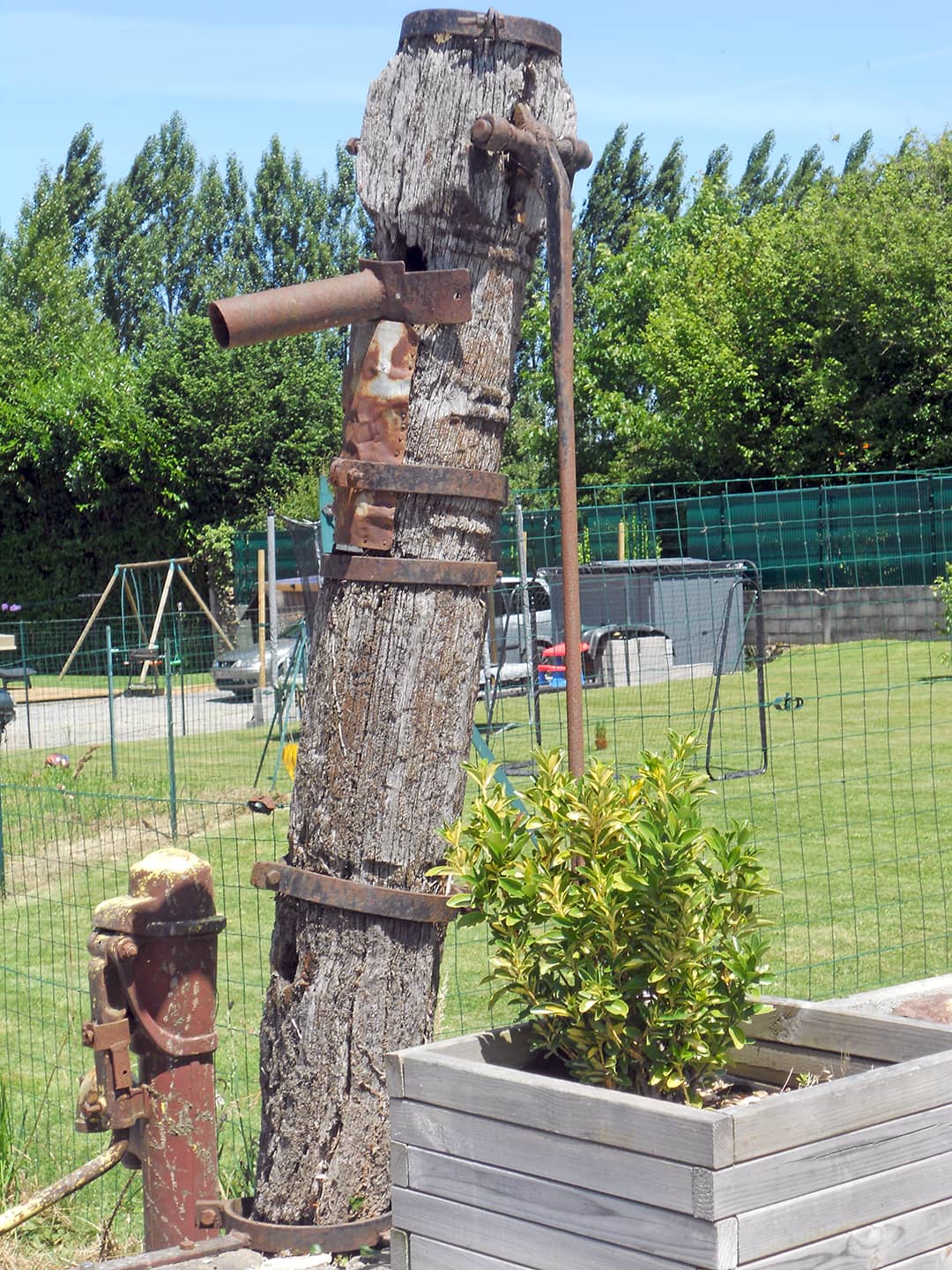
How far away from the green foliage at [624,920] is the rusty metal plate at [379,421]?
57 cm

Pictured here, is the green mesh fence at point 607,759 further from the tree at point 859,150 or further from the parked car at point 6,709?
the tree at point 859,150

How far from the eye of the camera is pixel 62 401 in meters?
28.9

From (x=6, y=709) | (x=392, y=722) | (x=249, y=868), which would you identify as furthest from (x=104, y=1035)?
(x=6, y=709)

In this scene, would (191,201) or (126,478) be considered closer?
(126,478)

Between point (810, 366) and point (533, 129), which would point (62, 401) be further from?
point (533, 129)

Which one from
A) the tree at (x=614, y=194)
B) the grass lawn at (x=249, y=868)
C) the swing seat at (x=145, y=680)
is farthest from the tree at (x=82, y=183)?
the grass lawn at (x=249, y=868)

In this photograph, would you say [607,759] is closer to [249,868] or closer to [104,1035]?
[249,868]

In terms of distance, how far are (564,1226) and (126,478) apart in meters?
27.8

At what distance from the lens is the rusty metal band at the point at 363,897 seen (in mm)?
2547

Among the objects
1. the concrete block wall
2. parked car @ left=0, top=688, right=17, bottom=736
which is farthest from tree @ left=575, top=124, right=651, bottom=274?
parked car @ left=0, top=688, right=17, bottom=736

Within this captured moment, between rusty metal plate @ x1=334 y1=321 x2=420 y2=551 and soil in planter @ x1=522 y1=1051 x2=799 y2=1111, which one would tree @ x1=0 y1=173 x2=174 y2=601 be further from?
soil in planter @ x1=522 y1=1051 x2=799 y2=1111

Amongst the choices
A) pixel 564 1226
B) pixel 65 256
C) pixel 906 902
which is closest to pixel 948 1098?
pixel 564 1226

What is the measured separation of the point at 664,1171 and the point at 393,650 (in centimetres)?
104

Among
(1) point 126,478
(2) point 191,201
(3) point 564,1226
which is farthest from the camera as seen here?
(2) point 191,201
